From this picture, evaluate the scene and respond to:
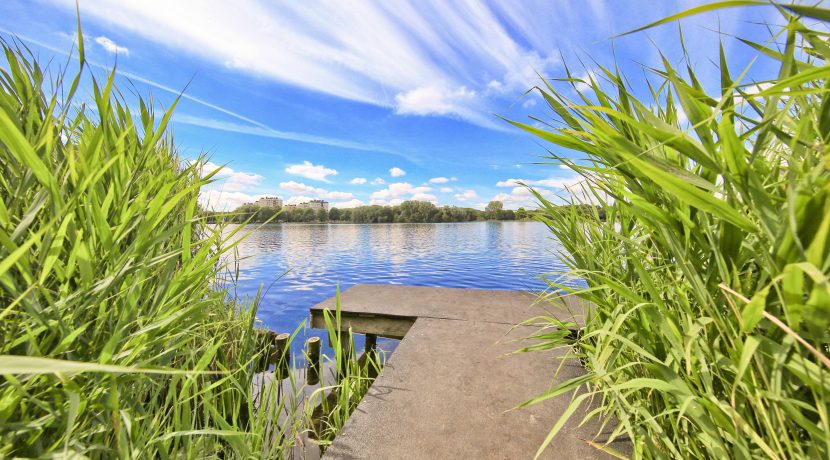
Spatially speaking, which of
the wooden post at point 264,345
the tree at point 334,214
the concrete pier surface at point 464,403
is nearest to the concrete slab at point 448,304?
the concrete pier surface at point 464,403

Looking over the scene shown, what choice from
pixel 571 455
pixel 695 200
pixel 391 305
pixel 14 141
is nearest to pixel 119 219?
pixel 14 141

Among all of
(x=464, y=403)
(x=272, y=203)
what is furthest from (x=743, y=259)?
(x=272, y=203)

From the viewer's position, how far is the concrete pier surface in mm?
1518

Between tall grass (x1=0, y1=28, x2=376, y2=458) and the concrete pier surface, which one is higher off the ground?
tall grass (x1=0, y1=28, x2=376, y2=458)

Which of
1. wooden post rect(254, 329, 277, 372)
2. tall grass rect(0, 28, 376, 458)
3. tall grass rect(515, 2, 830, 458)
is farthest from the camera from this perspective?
wooden post rect(254, 329, 277, 372)

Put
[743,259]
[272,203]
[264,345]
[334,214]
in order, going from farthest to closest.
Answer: [334,214] < [272,203] < [264,345] < [743,259]

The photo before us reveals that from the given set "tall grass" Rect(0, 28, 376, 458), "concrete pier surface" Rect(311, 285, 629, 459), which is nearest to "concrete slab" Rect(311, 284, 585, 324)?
"concrete pier surface" Rect(311, 285, 629, 459)

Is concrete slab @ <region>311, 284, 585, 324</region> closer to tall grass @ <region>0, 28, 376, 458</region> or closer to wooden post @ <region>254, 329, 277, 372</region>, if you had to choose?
wooden post @ <region>254, 329, 277, 372</region>

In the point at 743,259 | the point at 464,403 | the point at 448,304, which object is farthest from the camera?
the point at 448,304

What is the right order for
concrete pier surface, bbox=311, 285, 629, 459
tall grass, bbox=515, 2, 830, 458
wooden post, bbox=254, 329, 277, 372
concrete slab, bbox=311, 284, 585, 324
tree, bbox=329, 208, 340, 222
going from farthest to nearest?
tree, bbox=329, 208, 340, 222, concrete slab, bbox=311, 284, 585, 324, wooden post, bbox=254, 329, 277, 372, concrete pier surface, bbox=311, 285, 629, 459, tall grass, bbox=515, 2, 830, 458

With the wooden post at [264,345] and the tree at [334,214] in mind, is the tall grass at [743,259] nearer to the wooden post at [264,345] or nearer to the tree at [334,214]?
the wooden post at [264,345]

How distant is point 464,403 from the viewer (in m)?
Answer: 1.87

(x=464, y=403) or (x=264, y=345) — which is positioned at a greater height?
(x=464, y=403)

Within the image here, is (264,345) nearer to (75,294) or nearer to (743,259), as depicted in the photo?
(75,294)
